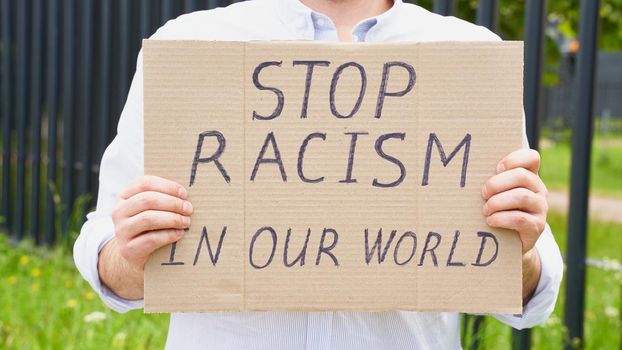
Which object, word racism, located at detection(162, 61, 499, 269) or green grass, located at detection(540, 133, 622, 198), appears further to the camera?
green grass, located at detection(540, 133, 622, 198)

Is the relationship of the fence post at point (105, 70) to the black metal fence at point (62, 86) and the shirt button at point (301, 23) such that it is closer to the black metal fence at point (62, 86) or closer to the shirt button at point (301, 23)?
the black metal fence at point (62, 86)

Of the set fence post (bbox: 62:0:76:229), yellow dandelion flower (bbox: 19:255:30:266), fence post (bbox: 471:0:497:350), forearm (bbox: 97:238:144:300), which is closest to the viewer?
forearm (bbox: 97:238:144:300)

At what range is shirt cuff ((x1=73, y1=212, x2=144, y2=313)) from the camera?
63.2 inches

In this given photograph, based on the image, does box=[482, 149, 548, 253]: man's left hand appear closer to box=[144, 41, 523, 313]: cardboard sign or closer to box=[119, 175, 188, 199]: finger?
box=[144, 41, 523, 313]: cardboard sign

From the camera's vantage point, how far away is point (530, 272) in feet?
5.14

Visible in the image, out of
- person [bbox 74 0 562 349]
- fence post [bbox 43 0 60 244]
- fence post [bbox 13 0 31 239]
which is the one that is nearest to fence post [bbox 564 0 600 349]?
person [bbox 74 0 562 349]

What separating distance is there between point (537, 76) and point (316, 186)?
72.2 inches

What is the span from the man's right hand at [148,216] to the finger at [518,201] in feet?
1.60

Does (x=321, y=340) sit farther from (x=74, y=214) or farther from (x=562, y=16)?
(x=562, y=16)

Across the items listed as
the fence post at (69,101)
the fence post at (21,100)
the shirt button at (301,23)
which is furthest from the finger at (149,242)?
the fence post at (21,100)

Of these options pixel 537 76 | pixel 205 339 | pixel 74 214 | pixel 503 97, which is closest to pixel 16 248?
pixel 74 214

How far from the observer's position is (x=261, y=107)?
1447mm

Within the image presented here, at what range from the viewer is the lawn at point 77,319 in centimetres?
326

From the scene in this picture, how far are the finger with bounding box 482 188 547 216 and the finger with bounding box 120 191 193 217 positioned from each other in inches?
19.3
